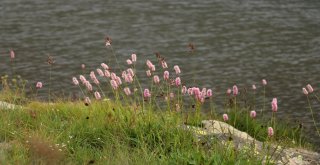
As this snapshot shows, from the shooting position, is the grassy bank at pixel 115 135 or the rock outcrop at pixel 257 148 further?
the rock outcrop at pixel 257 148

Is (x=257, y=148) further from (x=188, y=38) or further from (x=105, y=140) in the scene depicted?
(x=188, y=38)

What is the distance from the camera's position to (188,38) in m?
26.2

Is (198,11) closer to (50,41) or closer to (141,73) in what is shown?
(50,41)

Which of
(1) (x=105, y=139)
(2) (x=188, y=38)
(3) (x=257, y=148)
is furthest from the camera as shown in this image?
(2) (x=188, y=38)

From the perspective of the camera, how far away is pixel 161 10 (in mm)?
32531

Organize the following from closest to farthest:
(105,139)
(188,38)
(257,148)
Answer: (105,139) → (257,148) → (188,38)

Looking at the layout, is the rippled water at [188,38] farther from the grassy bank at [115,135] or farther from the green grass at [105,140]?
the green grass at [105,140]

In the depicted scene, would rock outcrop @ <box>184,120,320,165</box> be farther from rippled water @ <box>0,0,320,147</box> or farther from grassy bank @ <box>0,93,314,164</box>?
rippled water @ <box>0,0,320,147</box>

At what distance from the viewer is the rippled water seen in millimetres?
19641

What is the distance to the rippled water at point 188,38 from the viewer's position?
19641 mm

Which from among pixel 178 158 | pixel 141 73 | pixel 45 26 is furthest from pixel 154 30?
pixel 178 158

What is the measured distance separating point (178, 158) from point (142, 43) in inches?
665

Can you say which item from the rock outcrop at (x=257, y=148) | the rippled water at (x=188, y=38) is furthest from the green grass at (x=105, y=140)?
the rippled water at (x=188, y=38)

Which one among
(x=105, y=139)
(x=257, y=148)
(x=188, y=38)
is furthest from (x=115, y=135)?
(x=188, y=38)
